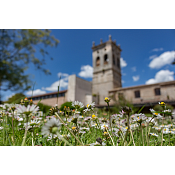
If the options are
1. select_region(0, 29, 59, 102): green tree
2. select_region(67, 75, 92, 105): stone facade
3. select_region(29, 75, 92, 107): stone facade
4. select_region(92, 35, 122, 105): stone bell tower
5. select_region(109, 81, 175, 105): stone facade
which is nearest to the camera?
select_region(0, 29, 59, 102): green tree

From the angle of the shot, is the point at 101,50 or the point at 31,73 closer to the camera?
the point at 31,73

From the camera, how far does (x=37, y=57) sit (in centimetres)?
495

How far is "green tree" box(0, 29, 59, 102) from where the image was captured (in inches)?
151

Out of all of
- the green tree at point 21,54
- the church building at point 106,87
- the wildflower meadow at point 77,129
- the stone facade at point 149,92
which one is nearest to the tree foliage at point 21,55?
the green tree at point 21,54

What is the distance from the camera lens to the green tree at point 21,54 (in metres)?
3.85

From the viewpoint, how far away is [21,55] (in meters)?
4.48

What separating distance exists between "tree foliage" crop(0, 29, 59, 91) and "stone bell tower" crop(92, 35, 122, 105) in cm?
706

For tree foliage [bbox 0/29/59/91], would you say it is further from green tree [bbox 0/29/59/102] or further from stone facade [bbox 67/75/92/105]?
stone facade [bbox 67/75/92/105]

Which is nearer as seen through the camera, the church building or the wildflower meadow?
the wildflower meadow

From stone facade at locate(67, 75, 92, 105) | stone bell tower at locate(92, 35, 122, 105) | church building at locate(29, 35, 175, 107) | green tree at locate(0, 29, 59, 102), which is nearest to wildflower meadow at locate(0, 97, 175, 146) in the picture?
green tree at locate(0, 29, 59, 102)
